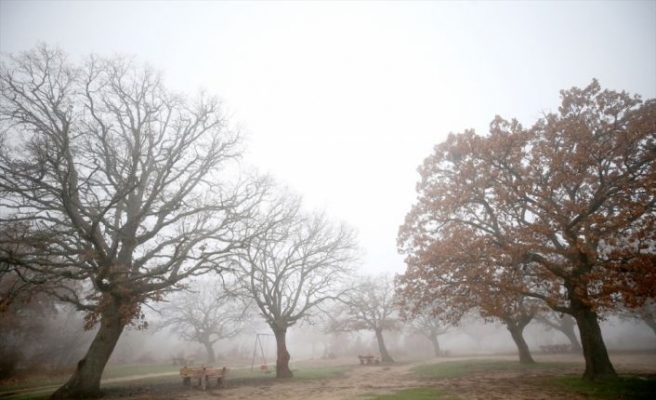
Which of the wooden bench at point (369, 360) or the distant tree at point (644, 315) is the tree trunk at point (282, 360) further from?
the distant tree at point (644, 315)

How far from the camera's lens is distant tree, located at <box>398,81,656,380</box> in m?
12.6

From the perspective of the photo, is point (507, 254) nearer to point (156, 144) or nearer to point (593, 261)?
point (593, 261)

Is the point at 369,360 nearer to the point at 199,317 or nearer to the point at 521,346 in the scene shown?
the point at 521,346

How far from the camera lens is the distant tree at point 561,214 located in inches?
495

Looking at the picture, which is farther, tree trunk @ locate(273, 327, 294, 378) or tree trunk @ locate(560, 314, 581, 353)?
tree trunk @ locate(560, 314, 581, 353)

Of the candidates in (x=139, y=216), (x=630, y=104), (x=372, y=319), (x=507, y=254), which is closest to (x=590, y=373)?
(x=507, y=254)

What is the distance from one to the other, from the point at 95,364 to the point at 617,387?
69.3 feet

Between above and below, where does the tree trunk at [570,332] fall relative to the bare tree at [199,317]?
below

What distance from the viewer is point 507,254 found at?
14.0 metres

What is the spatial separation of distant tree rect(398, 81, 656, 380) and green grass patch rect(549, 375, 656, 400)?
693 mm

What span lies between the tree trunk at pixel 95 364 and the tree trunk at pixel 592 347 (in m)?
20.6

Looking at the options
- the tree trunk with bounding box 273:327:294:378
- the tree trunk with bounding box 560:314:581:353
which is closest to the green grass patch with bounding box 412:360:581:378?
the tree trunk with bounding box 273:327:294:378

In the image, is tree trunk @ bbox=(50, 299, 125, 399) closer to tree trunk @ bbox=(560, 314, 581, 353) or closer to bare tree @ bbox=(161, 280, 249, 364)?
bare tree @ bbox=(161, 280, 249, 364)

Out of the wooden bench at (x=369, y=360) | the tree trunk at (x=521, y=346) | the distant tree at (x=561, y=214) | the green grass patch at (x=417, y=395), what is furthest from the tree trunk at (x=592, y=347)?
the wooden bench at (x=369, y=360)
